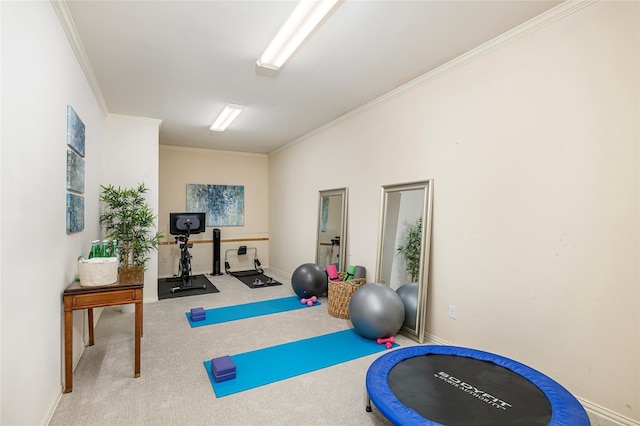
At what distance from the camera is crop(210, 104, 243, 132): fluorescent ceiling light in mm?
4403

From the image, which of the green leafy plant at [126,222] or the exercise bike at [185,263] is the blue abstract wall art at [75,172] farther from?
the exercise bike at [185,263]

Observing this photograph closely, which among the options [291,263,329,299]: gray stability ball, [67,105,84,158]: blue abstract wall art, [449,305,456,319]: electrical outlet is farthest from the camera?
[291,263,329,299]: gray stability ball

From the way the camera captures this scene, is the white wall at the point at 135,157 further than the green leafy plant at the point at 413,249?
Yes

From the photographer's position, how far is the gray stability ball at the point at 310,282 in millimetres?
4723

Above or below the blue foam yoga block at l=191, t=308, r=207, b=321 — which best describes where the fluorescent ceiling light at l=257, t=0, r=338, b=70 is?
above

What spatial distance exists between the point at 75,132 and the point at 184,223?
3508mm

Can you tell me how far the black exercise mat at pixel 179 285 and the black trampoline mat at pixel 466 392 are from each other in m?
4.04

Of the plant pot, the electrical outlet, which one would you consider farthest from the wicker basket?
the plant pot

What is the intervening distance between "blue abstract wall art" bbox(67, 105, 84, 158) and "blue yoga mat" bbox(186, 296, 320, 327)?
224 centimetres

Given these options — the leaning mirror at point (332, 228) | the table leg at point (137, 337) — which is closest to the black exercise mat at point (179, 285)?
the leaning mirror at point (332, 228)

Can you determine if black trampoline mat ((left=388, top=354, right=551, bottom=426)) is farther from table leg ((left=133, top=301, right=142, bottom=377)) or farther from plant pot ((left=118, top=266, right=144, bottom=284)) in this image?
plant pot ((left=118, top=266, right=144, bottom=284))

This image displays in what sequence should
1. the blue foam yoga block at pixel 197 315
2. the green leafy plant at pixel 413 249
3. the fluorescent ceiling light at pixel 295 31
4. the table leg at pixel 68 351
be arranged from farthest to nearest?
1. the blue foam yoga block at pixel 197 315
2. the green leafy plant at pixel 413 249
3. the table leg at pixel 68 351
4. the fluorescent ceiling light at pixel 295 31

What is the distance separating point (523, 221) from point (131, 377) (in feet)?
11.1

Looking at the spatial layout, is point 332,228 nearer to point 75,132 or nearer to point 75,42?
point 75,132
